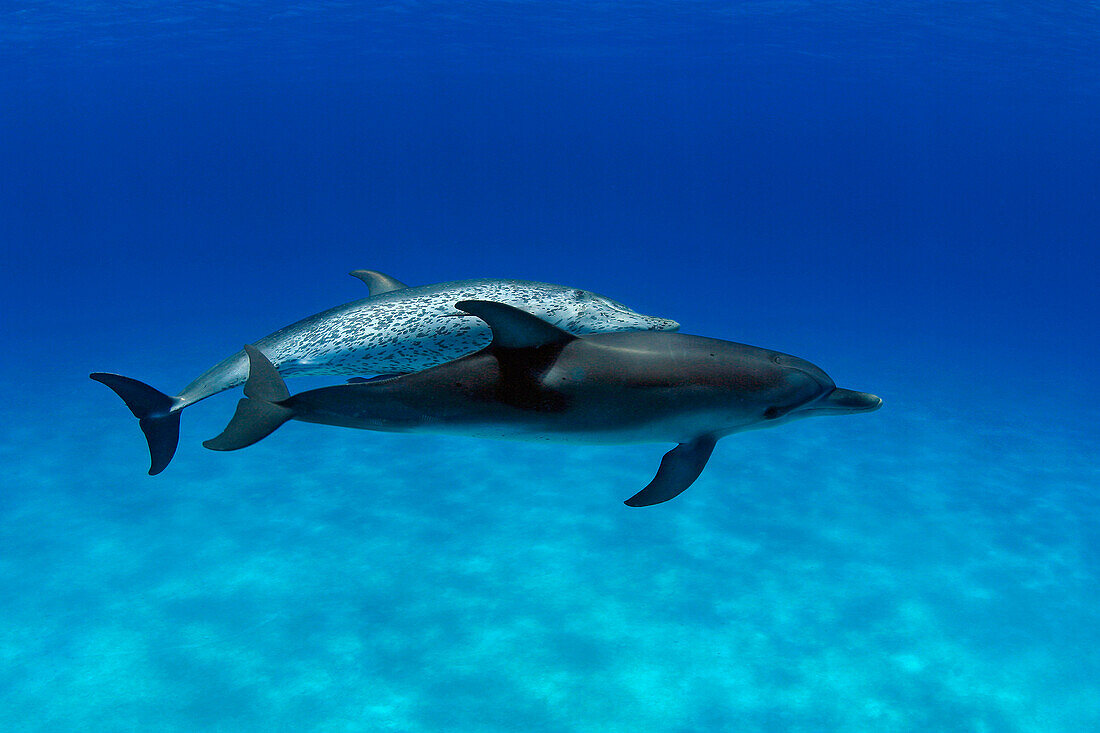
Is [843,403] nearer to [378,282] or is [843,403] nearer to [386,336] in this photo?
[386,336]

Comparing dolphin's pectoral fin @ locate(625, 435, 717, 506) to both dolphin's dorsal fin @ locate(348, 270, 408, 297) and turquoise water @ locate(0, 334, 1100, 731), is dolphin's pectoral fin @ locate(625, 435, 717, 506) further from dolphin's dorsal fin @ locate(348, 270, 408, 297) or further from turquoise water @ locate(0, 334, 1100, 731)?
turquoise water @ locate(0, 334, 1100, 731)

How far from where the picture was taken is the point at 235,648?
7812mm

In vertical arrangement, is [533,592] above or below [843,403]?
below

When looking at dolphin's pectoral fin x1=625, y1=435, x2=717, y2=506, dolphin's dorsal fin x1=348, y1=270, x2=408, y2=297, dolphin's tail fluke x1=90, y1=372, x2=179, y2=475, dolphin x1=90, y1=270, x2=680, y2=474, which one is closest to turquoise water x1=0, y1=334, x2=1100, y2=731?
dolphin's tail fluke x1=90, y1=372, x2=179, y2=475

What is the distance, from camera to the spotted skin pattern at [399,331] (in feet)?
12.2

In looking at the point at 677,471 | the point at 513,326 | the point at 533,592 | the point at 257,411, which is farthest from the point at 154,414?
the point at 533,592

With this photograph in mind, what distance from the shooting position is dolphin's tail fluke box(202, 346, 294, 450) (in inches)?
A: 115

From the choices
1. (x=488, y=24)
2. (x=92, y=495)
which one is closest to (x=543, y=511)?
(x=92, y=495)

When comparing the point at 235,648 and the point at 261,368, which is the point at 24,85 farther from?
the point at 261,368

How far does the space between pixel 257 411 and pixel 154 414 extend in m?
1.59

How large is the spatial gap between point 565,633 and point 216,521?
18.5 ft

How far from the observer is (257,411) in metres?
3.01

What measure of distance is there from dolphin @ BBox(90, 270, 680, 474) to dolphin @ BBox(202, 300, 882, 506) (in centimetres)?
70

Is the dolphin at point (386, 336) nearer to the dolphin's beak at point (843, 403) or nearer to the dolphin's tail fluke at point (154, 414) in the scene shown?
the dolphin's tail fluke at point (154, 414)
